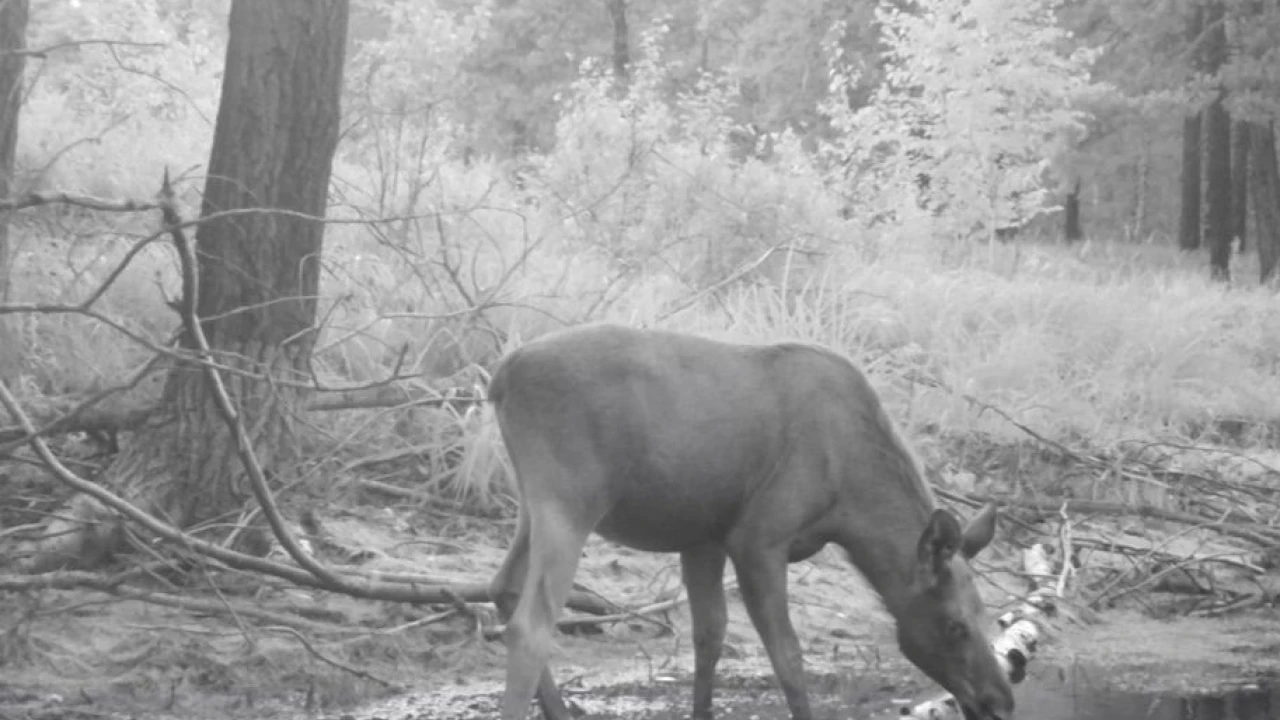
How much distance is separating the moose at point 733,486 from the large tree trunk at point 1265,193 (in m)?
21.6

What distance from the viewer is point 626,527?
5371 millimetres

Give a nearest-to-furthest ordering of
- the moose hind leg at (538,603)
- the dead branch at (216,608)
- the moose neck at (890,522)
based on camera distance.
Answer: the moose hind leg at (538,603) < the moose neck at (890,522) < the dead branch at (216,608)

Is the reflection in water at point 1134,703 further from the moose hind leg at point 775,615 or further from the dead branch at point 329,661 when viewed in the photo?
the dead branch at point 329,661

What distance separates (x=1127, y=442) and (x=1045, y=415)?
75cm

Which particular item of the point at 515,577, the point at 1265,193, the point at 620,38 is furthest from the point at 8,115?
the point at 620,38

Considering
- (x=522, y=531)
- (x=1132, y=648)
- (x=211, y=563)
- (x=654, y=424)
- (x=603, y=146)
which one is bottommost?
(x=1132, y=648)

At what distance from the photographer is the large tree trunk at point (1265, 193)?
25484 mm

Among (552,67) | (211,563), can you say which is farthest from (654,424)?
(552,67)

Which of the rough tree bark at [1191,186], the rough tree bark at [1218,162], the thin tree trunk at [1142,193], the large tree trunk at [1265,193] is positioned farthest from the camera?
the thin tree trunk at [1142,193]

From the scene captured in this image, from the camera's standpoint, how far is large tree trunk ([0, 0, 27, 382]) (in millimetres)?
8531

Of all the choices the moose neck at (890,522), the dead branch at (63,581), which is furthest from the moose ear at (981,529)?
the dead branch at (63,581)

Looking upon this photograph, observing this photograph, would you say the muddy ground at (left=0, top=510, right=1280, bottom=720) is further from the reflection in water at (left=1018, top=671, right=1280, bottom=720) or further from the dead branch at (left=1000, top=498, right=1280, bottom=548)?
the dead branch at (left=1000, top=498, right=1280, bottom=548)

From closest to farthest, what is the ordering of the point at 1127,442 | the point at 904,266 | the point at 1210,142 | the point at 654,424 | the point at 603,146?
the point at 654,424 → the point at 1127,442 → the point at 904,266 → the point at 603,146 → the point at 1210,142

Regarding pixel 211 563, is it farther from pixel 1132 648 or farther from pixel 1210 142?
pixel 1210 142
